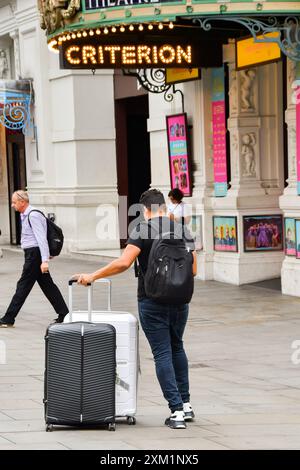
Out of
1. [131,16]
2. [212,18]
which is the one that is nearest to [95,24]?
[131,16]

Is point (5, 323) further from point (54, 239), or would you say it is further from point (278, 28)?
point (278, 28)

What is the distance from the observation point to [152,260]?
8469mm

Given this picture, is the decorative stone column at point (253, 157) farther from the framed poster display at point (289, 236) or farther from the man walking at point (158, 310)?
the man walking at point (158, 310)

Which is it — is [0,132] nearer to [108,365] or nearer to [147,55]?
[147,55]

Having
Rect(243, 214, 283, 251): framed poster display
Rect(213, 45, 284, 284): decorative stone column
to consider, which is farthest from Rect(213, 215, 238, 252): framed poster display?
Rect(243, 214, 283, 251): framed poster display

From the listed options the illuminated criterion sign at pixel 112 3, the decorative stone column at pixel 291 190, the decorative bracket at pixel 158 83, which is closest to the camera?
the illuminated criterion sign at pixel 112 3

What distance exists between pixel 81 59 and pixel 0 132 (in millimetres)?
13301

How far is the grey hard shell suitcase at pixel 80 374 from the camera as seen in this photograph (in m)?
8.33

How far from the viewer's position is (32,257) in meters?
14.7

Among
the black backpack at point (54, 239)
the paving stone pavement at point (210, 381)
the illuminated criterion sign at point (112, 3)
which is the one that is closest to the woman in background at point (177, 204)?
the paving stone pavement at point (210, 381)

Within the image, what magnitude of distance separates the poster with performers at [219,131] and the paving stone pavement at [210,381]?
1.92 meters

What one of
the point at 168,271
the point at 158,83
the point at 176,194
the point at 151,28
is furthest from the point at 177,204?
the point at 168,271

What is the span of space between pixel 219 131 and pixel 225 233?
5.69 ft

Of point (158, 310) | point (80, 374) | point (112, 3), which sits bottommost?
point (80, 374)
